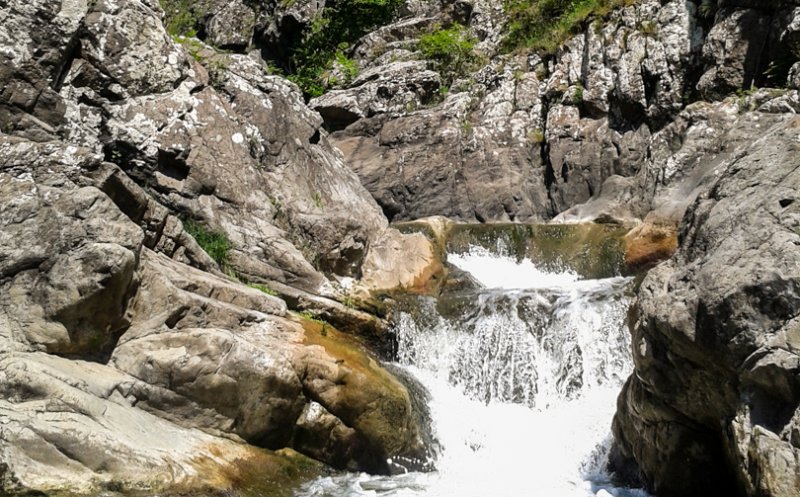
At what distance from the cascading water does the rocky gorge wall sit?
0.63 m

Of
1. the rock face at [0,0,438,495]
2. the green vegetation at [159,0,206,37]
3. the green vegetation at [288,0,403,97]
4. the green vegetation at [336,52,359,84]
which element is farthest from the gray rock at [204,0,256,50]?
the rock face at [0,0,438,495]

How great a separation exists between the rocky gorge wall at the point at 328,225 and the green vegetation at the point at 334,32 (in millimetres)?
4445

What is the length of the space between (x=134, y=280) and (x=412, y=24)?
65.1 ft

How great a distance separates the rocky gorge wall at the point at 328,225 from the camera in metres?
5.49

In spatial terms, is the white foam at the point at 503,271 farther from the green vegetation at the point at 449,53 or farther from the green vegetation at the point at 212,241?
the green vegetation at the point at 449,53

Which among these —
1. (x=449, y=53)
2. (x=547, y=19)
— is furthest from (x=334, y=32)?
(x=547, y=19)

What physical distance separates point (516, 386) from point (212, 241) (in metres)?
4.96

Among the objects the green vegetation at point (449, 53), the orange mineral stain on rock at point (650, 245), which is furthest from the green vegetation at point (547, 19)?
the orange mineral stain on rock at point (650, 245)

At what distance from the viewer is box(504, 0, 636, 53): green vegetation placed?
20391 millimetres

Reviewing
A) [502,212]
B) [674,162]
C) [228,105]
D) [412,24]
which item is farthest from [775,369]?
[412,24]

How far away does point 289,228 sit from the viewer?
11.9 meters

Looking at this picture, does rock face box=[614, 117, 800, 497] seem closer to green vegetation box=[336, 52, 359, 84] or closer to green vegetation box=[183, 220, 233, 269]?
green vegetation box=[183, 220, 233, 269]

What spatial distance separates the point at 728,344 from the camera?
5020 mm

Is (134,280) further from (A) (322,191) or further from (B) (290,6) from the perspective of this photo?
(B) (290,6)
